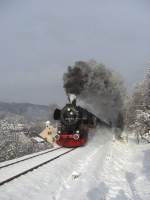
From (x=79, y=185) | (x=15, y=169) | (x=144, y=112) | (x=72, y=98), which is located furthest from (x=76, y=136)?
(x=79, y=185)

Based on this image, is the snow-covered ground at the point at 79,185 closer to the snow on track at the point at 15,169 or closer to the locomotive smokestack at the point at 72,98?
the snow on track at the point at 15,169

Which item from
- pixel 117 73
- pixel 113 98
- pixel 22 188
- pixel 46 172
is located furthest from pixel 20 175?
pixel 117 73

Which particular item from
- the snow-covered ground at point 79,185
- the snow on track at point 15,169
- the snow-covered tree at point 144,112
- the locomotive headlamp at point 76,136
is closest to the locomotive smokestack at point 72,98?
the locomotive headlamp at point 76,136

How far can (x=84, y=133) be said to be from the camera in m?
29.1

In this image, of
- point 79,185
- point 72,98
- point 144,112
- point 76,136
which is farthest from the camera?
point 72,98

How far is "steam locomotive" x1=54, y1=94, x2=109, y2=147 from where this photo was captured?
27.6 metres

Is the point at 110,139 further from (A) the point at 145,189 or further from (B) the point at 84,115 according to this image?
(A) the point at 145,189

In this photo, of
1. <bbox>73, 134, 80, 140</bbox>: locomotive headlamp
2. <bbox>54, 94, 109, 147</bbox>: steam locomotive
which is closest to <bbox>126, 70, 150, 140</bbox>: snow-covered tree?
<bbox>54, 94, 109, 147</bbox>: steam locomotive

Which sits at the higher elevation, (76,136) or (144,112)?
(144,112)

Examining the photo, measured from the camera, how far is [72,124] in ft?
90.5

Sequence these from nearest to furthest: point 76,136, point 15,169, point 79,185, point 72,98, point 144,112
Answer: point 79,185 → point 15,169 → point 144,112 → point 76,136 → point 72,98

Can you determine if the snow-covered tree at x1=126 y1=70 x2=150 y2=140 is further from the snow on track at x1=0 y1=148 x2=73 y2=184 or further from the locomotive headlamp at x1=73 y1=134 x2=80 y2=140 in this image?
the snow on track at x1=0 y1=148 x2=73 y2=184

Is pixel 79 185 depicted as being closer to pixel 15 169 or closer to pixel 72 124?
pixel 15 169

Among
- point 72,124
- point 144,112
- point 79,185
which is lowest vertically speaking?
point 79,185
